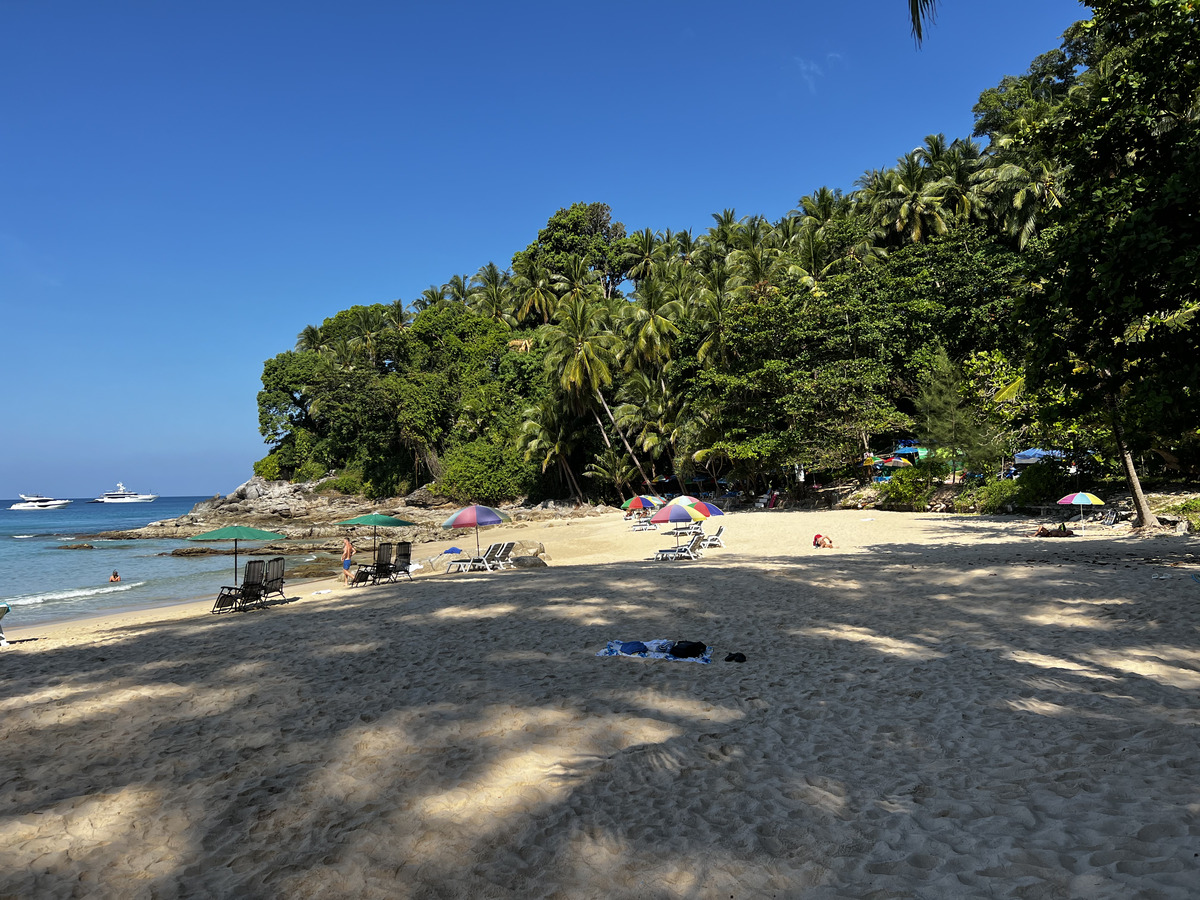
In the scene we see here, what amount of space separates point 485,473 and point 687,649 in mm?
41678

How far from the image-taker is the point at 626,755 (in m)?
4.86

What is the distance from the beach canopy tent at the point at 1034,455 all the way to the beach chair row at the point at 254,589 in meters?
24.7

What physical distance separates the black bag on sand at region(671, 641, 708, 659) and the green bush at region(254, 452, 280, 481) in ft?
213

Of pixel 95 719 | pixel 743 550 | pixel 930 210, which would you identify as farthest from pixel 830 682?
pixel 930 210

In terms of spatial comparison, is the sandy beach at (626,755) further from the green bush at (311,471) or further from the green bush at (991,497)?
the green bush at (311,471)

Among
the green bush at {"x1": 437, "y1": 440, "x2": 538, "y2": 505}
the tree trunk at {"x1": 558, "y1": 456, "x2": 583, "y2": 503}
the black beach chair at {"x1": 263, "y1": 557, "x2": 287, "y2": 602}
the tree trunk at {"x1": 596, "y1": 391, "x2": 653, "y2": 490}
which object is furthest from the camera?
the green bush at {"x1": 437, "y1": 440, "x2": 538, "y2": 505}

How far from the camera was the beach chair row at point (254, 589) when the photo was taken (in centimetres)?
1335

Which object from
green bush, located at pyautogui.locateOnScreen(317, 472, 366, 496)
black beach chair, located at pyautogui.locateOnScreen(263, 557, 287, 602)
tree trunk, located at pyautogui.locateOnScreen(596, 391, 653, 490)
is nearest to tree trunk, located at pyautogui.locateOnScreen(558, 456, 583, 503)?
tree trunk, located at pyautogui.locateOnScreen(596, 391, 653, 490)

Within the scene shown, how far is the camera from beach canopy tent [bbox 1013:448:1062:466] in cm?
2429

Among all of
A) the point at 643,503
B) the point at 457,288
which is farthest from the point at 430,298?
the point at 643,503

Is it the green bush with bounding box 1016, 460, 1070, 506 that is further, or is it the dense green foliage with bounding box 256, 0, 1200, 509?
the green bush with bounding box 1016, 460, 1070, 506

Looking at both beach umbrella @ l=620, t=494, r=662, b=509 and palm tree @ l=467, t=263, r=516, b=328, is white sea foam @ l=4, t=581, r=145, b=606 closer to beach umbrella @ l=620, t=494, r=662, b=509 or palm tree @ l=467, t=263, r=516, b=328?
beach umbrella @ l=620, t=494, r=662, b=509

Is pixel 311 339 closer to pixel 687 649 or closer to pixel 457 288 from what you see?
pixel 457 288

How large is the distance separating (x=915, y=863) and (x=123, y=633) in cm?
1143
